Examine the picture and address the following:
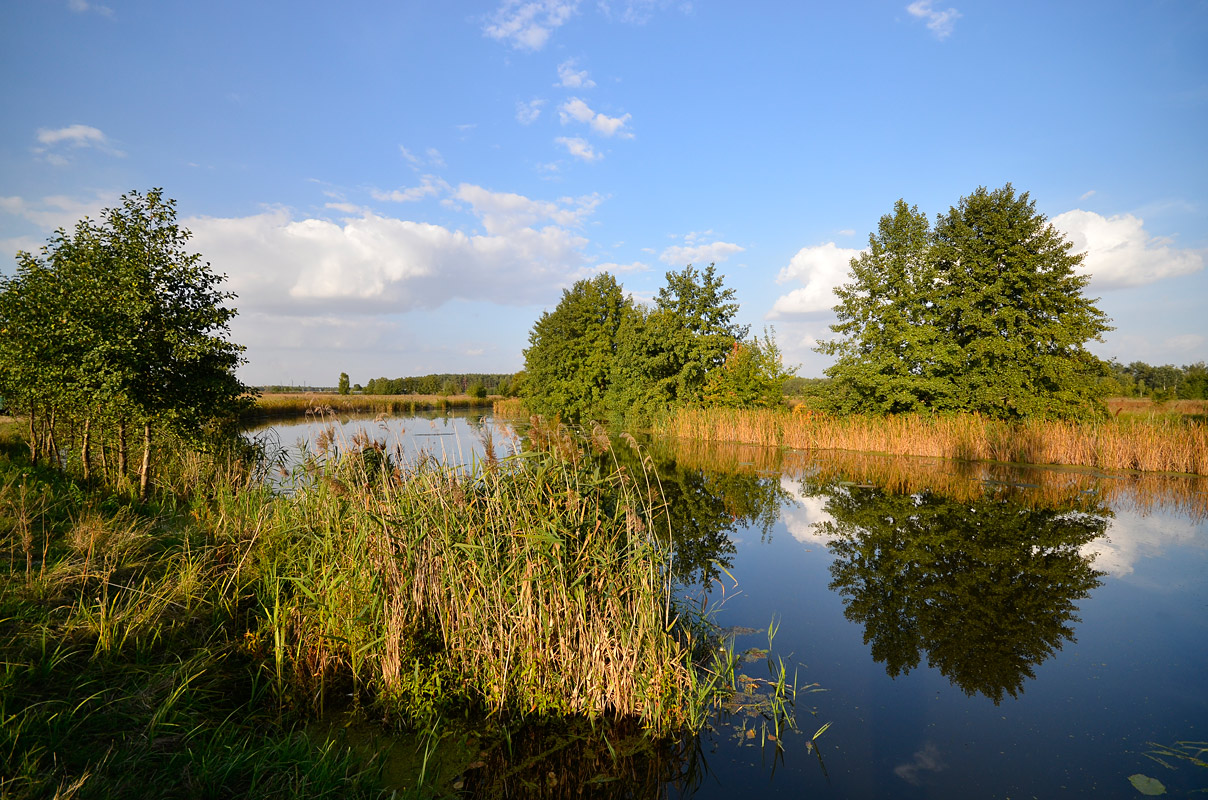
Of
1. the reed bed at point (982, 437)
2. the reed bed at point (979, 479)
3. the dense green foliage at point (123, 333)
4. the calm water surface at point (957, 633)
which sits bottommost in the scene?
the calm water surface at point (957, 633)

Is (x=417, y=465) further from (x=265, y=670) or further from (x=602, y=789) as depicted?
(x=602, y=789)

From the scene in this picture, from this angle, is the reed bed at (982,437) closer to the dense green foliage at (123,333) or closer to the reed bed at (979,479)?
the reed bed at (979,479)

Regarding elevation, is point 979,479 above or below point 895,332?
below

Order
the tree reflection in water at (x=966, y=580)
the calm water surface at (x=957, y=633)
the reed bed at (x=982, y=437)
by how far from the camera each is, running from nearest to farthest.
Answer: the calm water surface at (x=957, y=633) → the tree reflection in water at (x=966, y=580) → the reed bed at (x=982, y=437)

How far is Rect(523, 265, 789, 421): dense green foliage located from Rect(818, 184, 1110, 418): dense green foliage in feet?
17.9

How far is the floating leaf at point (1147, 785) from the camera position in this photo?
3416mm

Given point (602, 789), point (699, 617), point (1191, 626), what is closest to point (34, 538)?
point (602, 789)

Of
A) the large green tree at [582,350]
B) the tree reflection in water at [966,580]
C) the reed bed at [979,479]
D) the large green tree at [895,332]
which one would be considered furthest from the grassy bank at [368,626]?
the large green tree at [582,350]

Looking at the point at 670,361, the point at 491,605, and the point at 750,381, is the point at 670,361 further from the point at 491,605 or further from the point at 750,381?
the point at 491,605

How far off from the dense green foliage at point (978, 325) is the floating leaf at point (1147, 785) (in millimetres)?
19866

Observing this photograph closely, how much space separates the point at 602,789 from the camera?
3355 mm

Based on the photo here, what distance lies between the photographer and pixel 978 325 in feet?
→ 70.0

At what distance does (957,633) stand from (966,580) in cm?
176

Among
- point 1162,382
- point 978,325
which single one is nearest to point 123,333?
point 978,325
